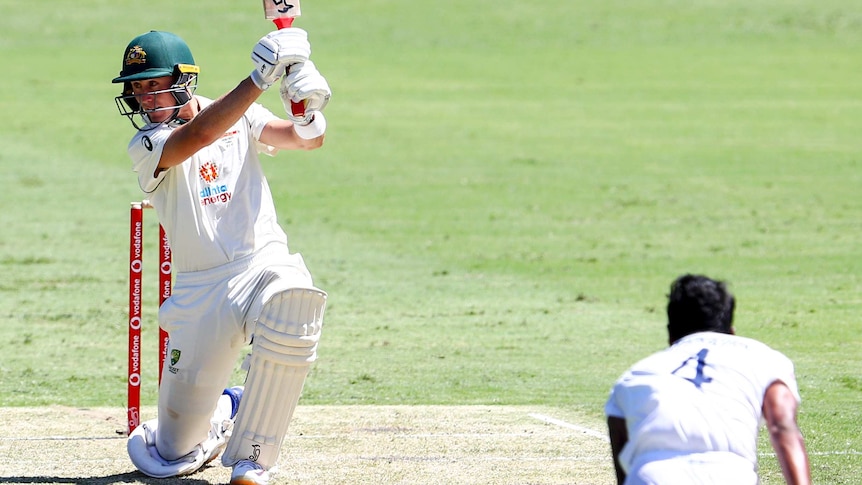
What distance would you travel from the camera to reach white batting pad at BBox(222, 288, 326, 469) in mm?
5383

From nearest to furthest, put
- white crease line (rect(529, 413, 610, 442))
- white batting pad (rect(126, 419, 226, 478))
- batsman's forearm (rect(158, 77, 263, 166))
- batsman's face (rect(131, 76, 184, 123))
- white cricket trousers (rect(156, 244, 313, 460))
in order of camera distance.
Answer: batsman's forearm (rect(158, 77, 263, 166)), white cricket trousers (rect(156, 244, 313, 460)), batsman's face (rect(131, 76, 184, 123)), white batting pad (rect(126, 419, 226, 478)), white crease line (rect(529, 413, 610, 442))

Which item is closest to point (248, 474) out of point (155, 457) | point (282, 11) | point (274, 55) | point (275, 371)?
point (275, 371)

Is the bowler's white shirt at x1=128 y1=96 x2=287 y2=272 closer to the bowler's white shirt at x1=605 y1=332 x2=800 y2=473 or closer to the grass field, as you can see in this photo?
the bowler's white shirt at x1=605 y1=332 x2=800 y2=473

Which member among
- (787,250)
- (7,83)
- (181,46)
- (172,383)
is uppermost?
(181,46)

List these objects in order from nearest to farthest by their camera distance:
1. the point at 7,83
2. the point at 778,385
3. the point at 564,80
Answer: the point at 778,385 < the point at 7,83 < the point at 564,80

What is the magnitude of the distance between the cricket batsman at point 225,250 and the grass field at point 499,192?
2.25 meters

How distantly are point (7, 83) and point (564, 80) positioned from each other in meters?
11.4

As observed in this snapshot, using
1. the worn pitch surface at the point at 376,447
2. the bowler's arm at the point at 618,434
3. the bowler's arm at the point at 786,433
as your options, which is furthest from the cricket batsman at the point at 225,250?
the bowler's arm at the point at 786,433

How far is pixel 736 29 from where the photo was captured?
34.8m

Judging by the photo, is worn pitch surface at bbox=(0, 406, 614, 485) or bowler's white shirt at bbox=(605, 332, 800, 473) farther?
worn pitch surface at bbox=(0, 406, 614, 485)

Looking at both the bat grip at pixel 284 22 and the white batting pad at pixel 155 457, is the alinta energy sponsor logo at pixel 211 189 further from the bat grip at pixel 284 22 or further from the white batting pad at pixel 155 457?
the white batting pad at pixel 155 457

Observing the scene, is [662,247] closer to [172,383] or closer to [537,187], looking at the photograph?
[537,187]

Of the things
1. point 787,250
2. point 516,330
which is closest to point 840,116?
point 787,250

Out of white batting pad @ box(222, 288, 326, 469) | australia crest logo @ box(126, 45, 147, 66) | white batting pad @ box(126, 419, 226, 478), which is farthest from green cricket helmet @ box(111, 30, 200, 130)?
white batting pad @ box(126, 419, 226, 478)
